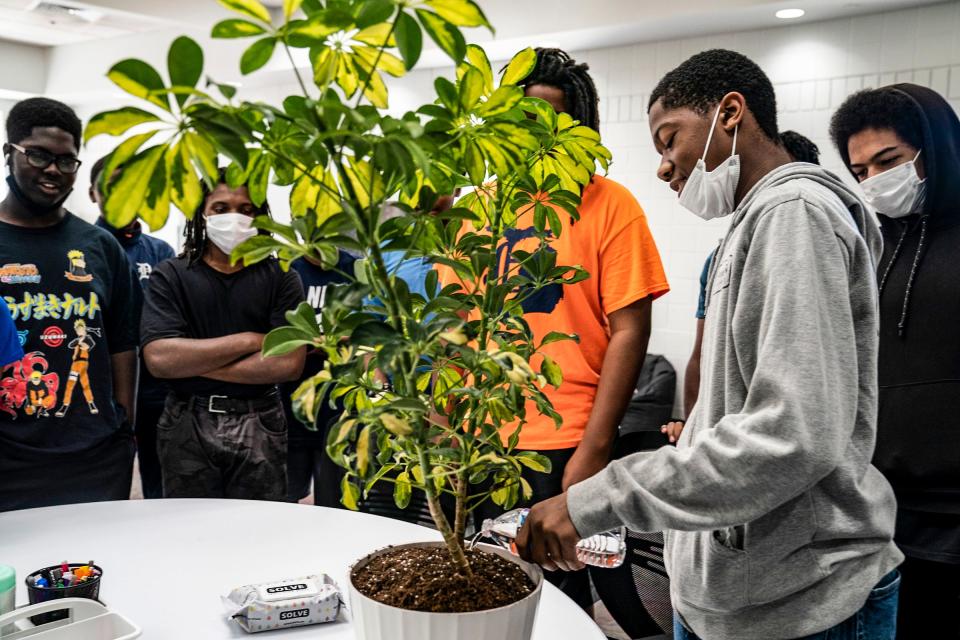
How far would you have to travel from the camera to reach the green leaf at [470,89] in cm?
83

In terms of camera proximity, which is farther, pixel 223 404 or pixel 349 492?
pixel 223 404

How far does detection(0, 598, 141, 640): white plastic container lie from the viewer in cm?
106

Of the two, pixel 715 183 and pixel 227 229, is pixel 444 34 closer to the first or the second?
pixel 715 183

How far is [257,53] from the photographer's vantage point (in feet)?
2.31

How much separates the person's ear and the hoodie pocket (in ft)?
2.02

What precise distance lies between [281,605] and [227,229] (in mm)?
1517

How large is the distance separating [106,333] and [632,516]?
193 centimetres

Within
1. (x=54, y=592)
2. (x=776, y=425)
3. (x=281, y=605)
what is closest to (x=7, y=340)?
(x=54, y=592)

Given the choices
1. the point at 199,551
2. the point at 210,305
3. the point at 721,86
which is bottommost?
the point at 199,551

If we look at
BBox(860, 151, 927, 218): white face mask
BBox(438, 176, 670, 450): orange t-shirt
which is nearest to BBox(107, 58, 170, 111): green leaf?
BBox(438, 176, 670, 450): orange t-shirt

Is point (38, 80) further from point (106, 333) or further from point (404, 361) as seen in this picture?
point (404, 361)

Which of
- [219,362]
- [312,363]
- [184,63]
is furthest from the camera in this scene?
[312,363]

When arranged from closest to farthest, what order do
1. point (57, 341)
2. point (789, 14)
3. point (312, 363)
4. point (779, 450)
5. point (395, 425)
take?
point (395, 425) → point (779, 450) → point (57, 341) → point (312, 363) → point (789, 14)

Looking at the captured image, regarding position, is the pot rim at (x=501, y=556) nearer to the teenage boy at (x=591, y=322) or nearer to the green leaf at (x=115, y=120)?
the green leaf at (x=115, y=120)
